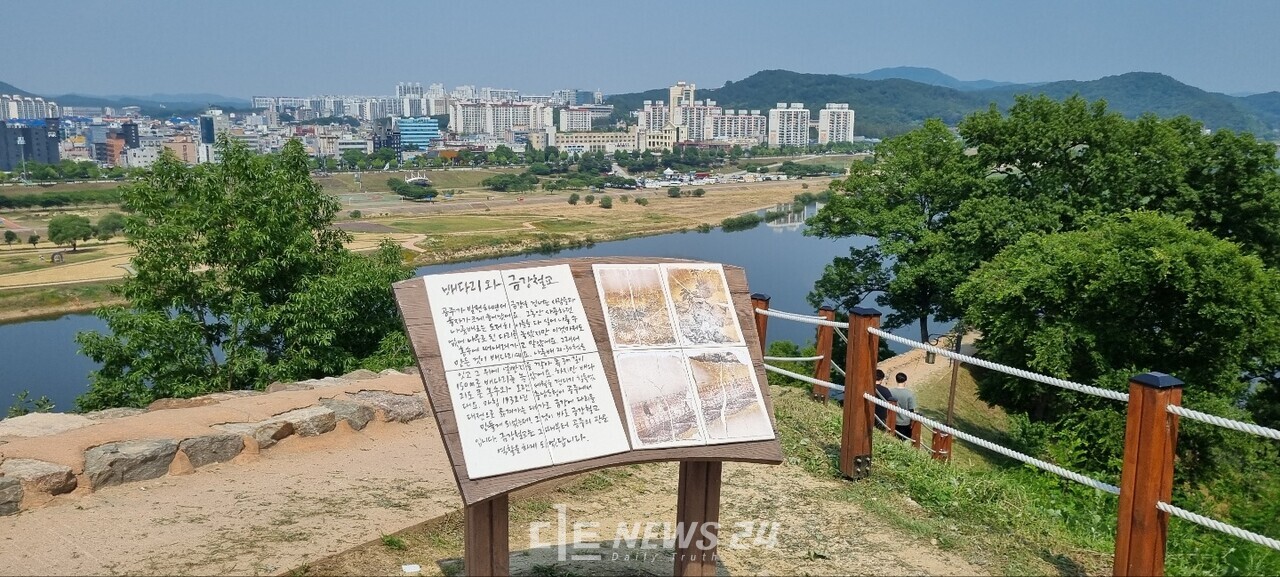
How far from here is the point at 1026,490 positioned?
217 inches

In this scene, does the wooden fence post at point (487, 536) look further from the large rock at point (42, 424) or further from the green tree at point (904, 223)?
the green tree at point (904, 223)

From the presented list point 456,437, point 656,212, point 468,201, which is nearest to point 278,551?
point 456,437

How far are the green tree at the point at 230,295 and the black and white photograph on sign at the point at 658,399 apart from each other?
8.18 meters

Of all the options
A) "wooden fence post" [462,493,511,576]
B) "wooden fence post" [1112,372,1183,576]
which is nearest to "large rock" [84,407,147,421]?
"wooden fence post" [462,493,511,576]

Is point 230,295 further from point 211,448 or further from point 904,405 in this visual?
point 904,405

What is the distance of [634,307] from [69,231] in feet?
220

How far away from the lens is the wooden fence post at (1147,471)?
3.74 meters

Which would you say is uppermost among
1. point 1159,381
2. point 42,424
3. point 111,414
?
point 1159,381

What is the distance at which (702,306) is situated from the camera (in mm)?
4051

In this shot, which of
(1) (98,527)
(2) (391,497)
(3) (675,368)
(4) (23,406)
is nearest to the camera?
(3) (675,368)

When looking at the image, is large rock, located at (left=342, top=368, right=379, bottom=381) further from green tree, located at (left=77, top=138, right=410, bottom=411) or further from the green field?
the green field

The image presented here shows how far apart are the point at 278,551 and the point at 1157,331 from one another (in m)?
13.8

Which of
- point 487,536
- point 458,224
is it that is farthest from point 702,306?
point 458,224

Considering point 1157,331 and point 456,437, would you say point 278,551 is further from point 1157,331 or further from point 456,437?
point 1157,331
